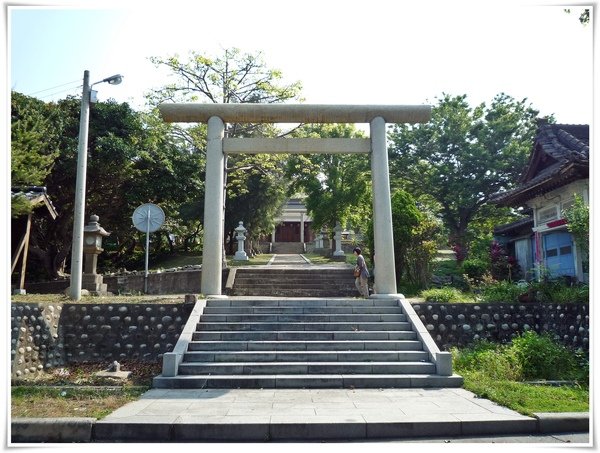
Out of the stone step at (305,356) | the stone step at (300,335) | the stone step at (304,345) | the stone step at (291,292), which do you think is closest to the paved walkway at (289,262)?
the stone step at (291,292)

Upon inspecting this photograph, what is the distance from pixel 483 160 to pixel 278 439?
72.6 feet

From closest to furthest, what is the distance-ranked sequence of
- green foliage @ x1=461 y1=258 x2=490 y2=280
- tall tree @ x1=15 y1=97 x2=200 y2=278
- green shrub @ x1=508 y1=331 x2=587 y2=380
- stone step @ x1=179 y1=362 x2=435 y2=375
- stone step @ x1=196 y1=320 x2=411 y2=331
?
stone step @ x1=179 y1=362 x2=435 y2=375
green shrub @ x1=508 y1=331 x2=587 y2=380
stone step @ x1=196 y1=320 x2=411 y2=331
green foliage @ x1=461 y1=258 x2=490 y2=280
tall tree @ x1=15 y1=97 x2=200 y2=278

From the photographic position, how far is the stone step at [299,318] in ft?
32.9

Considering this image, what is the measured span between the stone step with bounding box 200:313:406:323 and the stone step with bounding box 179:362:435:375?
5.83 ft

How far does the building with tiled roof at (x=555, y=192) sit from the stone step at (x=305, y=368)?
7.65 metres

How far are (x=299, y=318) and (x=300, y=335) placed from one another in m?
0.69

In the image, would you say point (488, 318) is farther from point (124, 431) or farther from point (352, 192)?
point (352, 192)

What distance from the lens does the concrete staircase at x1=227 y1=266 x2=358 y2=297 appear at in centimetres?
1619

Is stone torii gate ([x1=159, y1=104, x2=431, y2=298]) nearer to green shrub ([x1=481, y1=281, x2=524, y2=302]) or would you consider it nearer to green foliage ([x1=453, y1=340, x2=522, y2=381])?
green foliage ([x1=453, y1=340, x2=522, y2=381])

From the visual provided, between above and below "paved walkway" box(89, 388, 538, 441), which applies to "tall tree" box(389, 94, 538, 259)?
above

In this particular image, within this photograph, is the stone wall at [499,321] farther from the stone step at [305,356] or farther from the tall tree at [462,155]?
the tall tree at [462,155]

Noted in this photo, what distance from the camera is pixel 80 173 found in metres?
12.1

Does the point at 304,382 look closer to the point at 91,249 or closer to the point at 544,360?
the point at 544,360

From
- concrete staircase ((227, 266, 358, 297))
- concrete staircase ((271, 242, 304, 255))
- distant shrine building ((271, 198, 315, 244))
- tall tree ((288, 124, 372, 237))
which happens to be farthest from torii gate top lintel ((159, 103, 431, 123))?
distant shrine building ((271, 198, 315, 244))
